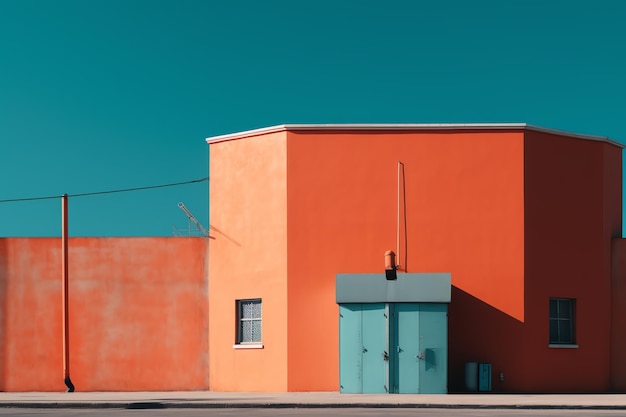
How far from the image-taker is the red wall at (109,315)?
29.0 m

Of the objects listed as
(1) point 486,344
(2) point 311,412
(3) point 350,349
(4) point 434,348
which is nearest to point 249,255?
(3) point 350,349

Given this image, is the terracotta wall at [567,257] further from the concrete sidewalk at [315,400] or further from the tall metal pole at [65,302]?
the tall metal pole at [65,302]

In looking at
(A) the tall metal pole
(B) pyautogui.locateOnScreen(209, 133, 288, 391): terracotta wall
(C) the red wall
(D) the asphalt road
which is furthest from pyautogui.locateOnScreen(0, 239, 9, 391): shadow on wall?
(D) the asphalt road

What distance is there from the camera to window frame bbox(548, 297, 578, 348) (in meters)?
27.8

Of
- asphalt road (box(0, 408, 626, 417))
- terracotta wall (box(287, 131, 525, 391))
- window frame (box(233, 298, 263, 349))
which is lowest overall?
asphalt road (box(0, 408, 626, 417))

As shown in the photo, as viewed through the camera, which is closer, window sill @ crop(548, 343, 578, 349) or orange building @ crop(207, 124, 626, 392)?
orange building @ crop(207, 124, 626, 392)

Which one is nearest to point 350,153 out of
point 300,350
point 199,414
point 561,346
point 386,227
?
point 386,227

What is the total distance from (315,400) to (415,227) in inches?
233

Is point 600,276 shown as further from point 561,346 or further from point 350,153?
point 350,153

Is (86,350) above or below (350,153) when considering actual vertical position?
below

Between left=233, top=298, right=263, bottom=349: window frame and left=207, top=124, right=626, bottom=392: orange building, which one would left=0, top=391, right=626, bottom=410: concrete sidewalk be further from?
left=233, top=298, right=263, bottom=349: window frame

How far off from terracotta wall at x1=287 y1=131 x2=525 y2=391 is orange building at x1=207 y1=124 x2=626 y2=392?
3 cm

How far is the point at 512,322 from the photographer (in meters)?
27.0

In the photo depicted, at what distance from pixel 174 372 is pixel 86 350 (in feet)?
8.32
